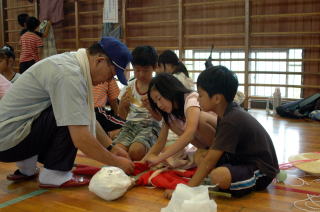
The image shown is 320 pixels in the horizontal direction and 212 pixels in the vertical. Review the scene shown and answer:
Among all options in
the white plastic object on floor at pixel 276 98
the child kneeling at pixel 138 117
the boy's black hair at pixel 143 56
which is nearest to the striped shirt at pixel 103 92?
the child kneeling at pixel 138 117

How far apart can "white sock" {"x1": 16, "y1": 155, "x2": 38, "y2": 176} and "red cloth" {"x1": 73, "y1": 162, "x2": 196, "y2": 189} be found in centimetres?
23

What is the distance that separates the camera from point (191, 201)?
1.29m

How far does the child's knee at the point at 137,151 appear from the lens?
2.36m

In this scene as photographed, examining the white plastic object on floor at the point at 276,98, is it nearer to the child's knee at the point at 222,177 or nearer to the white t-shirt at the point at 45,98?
the child's knee at the point at 222,177

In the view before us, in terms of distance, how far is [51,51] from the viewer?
6.80m

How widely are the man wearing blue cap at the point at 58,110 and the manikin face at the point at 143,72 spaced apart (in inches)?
23.3

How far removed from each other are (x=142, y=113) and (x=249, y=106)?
300 cm

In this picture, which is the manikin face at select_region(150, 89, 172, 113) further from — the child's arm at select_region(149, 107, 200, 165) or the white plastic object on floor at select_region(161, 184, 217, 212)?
the white plastic object on floor at select_region(161, 184, 217, 212)

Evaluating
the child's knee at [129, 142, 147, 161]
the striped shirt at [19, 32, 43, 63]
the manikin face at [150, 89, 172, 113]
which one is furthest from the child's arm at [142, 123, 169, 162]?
the striped shirt at [19, 32, 43, 63]

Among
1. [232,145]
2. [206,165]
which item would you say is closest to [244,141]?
[232,145]

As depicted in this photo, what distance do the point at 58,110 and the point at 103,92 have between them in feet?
5.20

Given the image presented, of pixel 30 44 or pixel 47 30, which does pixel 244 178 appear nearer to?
pixel 30 44

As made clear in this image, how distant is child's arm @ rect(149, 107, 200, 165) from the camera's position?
1848mm

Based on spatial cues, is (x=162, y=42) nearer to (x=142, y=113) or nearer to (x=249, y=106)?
(x=249, y=106)
